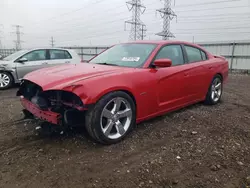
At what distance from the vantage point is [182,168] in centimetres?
236

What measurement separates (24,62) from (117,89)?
5.57 meters

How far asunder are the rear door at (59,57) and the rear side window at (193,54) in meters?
5.15

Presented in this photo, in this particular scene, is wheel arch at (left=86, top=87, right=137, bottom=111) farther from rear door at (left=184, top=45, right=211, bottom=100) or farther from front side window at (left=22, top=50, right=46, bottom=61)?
front side window at (left=22, top=50, right=46, bottom=61)

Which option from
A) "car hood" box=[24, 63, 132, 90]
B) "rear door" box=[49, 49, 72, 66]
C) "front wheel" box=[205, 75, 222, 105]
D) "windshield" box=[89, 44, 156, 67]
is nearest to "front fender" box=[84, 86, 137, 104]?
"car hood" box=[24, 63, 132, 90]

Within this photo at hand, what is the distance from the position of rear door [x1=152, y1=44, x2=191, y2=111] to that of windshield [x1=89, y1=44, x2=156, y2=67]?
237 millimetres

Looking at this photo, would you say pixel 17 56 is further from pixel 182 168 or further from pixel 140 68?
pixel 182 168

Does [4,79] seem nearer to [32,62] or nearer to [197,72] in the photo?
[32,62]

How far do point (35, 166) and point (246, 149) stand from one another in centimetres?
268

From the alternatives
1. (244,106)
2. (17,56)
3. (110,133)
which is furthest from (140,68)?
(17,56)

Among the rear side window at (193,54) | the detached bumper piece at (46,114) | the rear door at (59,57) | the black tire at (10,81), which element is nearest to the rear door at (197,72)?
the rear side window at (193,54)

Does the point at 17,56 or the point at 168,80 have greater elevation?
the point at 17,56

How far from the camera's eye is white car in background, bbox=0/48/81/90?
6949mm

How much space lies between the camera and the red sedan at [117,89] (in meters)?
2.65

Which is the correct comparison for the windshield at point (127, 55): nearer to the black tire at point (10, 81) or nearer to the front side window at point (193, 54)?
the front side window at point (193, 54)
